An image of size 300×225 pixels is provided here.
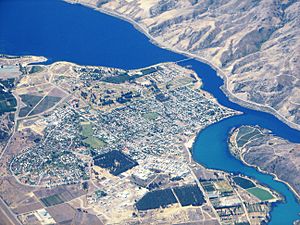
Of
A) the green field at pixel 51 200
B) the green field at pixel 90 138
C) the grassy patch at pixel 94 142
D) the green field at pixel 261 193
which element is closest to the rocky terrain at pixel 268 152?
the green field at pixel 261 193

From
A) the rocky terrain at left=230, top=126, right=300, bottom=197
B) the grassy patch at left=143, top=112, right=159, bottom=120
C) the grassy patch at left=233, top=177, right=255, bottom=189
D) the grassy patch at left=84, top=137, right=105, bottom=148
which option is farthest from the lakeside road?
the rocky terrain at left=230, top=126, right=300, bottom=197

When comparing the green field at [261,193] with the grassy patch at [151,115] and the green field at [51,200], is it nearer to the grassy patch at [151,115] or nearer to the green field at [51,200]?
the grassy patch at [151,115]

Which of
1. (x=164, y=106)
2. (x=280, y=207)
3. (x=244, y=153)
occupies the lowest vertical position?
(x=280, y=207)

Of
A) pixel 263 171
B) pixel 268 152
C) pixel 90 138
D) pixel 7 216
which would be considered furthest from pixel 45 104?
pixel 263 171

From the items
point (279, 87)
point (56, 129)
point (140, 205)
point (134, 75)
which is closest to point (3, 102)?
point (56, 129)

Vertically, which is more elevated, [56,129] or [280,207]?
[56,129]

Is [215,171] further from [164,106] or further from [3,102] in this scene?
[3,102]

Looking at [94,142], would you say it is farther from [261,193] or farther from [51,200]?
[261,193]
